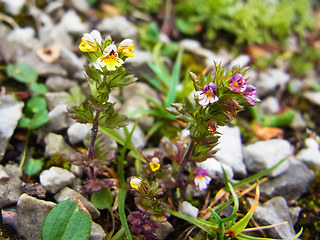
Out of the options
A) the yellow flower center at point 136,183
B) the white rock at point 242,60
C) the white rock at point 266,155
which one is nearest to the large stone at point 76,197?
the yellow flower center at point 136,183

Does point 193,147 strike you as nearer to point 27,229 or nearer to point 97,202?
point 97,202

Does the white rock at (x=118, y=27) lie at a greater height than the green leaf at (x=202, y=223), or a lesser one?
greater

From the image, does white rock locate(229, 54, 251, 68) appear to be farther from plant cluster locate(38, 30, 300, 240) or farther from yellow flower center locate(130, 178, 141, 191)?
yellow flower center locate(130, 178, 141, 191)

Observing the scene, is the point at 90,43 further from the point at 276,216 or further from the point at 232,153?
the point at 276,216

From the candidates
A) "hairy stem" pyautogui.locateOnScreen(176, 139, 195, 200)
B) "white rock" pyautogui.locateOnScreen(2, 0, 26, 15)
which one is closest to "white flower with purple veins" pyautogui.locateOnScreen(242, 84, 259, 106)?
"hairy stem" pyautogui.locateOnScreen(176, 139, 195, 200)

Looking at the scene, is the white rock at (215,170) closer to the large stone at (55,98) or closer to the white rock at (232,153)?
the white rock at (232,153)
